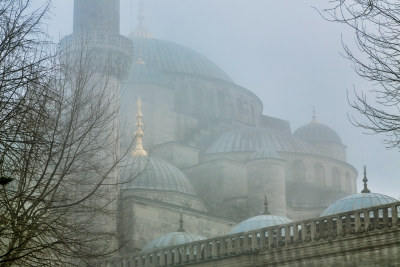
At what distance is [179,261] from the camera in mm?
33969

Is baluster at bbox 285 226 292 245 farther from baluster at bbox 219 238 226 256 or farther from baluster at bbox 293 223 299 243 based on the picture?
baluster at bbox 219 238 226 256

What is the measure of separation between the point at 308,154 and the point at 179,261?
26155 mm

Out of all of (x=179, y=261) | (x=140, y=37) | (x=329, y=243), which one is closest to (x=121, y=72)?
(x=179, y=261)

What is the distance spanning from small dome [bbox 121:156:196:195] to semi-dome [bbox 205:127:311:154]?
23.6 ft

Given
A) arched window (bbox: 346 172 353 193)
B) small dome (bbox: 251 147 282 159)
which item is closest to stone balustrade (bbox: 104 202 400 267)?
small dome (bbox: 251 147 282 159)

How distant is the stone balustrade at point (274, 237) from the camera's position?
88.0ft

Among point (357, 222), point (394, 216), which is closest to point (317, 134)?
point (357, 222)

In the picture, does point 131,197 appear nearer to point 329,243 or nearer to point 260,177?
point 260,177

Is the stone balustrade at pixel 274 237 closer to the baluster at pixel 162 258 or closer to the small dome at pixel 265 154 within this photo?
the baluster at pixel 162 258

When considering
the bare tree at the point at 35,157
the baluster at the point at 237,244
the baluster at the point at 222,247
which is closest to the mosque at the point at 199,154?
the baluster at the point at 222,247

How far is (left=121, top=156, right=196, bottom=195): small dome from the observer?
47844 millimetres

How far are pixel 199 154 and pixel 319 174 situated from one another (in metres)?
7.30

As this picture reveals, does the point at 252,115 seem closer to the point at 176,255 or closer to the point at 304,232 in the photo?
the point at 176,255

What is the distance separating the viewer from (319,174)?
194ft
